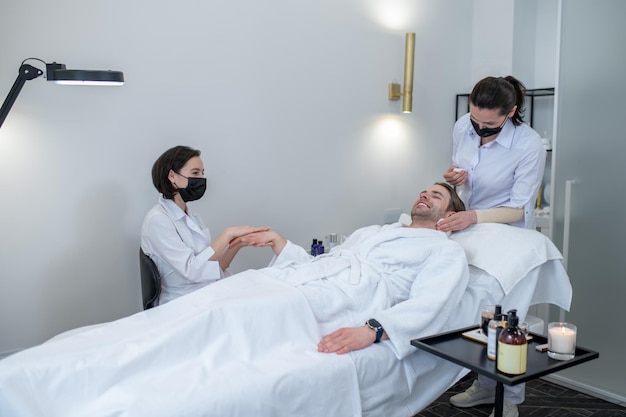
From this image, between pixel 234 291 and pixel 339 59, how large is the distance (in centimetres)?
172

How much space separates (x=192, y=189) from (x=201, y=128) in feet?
1.53

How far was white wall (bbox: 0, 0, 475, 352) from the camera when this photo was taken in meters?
2.29

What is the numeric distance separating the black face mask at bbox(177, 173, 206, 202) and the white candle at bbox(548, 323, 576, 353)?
1363 millimetres

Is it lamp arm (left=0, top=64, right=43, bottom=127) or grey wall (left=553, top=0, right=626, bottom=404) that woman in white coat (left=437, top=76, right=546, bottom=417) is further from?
lamp arm (left=0, top=64, right=43, bottom=127)

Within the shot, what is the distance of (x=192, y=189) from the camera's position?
7.70 feet

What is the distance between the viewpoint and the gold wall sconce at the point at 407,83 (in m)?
3.36

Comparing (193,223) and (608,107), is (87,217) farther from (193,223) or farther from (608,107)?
(608,107)

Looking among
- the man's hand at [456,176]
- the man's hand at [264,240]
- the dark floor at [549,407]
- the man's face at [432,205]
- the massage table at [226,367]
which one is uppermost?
the man's hand at [456,176]

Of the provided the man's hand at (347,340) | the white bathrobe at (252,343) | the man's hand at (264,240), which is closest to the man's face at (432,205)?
the white bathrobe at (252,343)

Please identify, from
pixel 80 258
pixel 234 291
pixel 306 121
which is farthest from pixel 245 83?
pixel 234 291

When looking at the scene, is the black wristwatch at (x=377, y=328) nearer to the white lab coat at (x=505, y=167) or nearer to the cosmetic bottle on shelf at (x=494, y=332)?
the cosmetic bottle on shelf at (x=494, y=332)

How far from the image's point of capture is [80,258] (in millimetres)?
2420

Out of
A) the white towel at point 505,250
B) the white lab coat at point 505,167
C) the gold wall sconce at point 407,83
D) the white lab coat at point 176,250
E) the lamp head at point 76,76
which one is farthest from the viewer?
the gold wall sconce at point 407,83

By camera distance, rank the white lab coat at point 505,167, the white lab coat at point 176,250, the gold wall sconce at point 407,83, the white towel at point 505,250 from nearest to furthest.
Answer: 1. the white towel at point 505,250
2. the white lab coat at point 176,250
3. the white lab coat at point 505,167
4. the gold wall sconce at point 407,83
